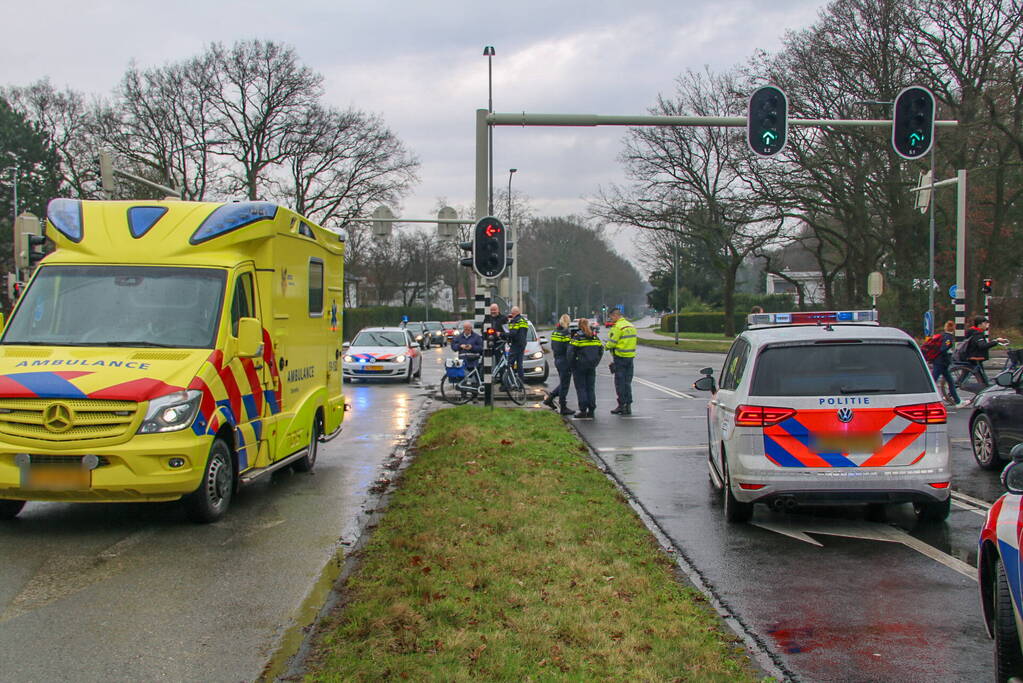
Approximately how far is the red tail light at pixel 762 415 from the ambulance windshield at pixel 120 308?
438 centimetres

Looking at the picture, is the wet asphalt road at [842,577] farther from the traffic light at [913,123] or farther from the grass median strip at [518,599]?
the traffic light at [913,123]

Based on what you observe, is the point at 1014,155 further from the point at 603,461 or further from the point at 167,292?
the point at 167,292

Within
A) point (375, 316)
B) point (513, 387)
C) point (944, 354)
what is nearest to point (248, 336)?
point (513, 387)

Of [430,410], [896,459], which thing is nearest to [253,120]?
[430,410]

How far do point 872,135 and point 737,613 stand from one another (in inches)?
1171

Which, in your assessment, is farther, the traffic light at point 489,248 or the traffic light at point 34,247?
the traffic light at point 489,248

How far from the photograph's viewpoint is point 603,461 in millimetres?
11680

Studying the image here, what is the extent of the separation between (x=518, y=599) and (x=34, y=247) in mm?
8473

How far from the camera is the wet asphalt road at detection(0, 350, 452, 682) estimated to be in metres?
4.80

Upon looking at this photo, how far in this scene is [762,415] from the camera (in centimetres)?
739

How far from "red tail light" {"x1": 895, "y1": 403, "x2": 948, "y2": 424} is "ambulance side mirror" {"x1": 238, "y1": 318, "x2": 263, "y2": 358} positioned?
5209 millimetres

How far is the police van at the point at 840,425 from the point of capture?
7.25 meters

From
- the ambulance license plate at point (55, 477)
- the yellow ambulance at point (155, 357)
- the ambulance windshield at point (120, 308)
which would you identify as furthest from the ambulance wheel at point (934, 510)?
the ambulance license plate at point (55, 477)

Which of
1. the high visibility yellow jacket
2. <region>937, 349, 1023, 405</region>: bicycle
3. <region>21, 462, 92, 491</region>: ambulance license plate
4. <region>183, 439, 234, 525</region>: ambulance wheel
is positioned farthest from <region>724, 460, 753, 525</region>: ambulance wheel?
<region>937, 349, 1023, 405</region>: bicycle
